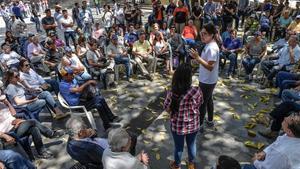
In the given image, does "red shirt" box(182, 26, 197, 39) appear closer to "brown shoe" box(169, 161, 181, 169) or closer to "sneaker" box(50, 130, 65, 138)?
"sneaker" box(50, 130, 65, 138)

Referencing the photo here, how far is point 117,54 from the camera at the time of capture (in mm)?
8891

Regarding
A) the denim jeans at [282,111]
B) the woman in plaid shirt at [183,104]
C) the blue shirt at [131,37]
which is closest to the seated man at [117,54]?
the blue shirt at [131,37]

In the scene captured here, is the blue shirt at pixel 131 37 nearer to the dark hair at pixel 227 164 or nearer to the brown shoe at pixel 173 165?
the brown shoe at pixel 173 165

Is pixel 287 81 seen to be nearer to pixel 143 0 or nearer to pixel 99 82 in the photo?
pixel 99 82

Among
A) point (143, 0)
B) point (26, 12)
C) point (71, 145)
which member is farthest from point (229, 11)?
point (26, 12)

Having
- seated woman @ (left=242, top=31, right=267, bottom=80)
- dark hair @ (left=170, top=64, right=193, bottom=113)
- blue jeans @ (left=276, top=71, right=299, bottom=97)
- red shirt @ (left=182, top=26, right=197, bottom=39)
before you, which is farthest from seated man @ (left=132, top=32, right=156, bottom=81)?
dark hair @ (left=170, top=64, right=193, bottom=113)

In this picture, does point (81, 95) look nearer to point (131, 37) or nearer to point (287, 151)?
point (287, 151)

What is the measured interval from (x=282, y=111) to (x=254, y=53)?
3696mm

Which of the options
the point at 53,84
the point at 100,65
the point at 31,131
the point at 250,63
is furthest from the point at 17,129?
the point at 250,63

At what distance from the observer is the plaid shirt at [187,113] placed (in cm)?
391

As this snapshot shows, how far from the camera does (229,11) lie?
13125 mm

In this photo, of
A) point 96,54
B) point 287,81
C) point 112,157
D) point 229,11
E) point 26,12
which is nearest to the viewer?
point 112,157

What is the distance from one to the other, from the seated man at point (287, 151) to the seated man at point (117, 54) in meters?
5.96

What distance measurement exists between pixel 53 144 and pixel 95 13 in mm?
20592
